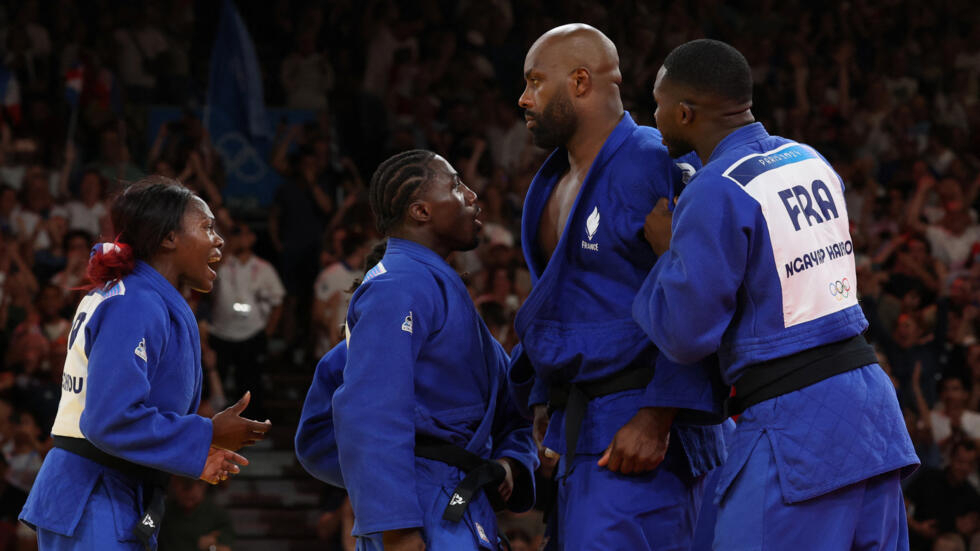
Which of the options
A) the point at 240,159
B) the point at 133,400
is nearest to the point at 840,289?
the point at 133,400

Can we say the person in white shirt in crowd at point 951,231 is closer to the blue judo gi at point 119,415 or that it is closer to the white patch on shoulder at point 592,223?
the white patch on shoulder at point 592,223

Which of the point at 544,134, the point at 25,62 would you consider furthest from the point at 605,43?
the point at 25,62

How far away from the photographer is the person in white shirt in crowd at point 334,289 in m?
8.56

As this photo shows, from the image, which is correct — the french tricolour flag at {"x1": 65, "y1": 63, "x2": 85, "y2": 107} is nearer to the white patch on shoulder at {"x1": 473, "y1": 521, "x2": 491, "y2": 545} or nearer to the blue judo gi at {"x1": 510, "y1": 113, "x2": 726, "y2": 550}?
the blue judo gi at {"x1": 510, "y1": 113, "x2": 726, "y2": 550}

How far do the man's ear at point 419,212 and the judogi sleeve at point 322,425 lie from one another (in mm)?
476

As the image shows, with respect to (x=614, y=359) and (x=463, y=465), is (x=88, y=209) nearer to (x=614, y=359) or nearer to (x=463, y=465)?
(x=463, y=465)

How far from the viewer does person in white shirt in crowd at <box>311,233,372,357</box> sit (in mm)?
8562

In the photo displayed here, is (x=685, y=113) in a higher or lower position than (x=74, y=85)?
higher

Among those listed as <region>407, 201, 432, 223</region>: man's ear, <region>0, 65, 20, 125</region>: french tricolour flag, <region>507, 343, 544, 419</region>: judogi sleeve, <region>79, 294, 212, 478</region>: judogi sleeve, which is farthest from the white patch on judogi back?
<region>0, 65, 20, 125</region>: french tricolour flag

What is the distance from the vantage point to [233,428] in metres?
3.64

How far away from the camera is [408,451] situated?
3.33m

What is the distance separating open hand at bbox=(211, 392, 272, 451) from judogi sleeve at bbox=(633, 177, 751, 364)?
1.32 m

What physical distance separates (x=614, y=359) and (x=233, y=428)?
1.19m

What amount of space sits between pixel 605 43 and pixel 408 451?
4.43 feet
